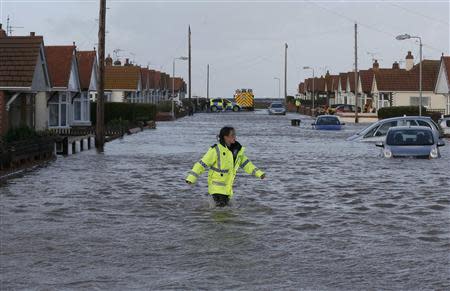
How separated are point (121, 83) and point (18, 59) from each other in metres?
51.5

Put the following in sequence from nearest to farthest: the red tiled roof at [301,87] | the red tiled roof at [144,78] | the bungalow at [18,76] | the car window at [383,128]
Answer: the bungalow at [18,76]
the car window at [383,128]
the red tiled roof at [144,78]
the red tiled roof at [301,87]

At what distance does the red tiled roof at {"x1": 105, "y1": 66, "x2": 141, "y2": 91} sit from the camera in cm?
8588

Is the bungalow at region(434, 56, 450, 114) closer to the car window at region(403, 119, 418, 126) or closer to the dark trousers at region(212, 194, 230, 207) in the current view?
the car window at region(403, 119, 418, 126)

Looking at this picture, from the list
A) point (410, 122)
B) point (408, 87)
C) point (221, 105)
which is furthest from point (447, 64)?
point (221, 105)

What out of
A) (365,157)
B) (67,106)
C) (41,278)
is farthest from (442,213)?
(67,106)

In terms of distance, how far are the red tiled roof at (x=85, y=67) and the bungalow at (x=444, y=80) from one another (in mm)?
27778

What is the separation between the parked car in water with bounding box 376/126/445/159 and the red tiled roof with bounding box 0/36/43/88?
47.4ft

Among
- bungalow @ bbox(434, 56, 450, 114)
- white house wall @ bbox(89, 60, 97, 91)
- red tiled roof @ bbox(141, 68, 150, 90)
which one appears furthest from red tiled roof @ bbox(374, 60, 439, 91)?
white house wall @ bbox(89, 60, 97, 91)

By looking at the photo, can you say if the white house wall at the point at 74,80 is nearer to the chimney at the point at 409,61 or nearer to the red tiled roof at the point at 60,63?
the red tiled roof at the point at 60,63

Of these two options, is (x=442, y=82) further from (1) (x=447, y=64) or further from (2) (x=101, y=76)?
(2) (x=101, y=76)

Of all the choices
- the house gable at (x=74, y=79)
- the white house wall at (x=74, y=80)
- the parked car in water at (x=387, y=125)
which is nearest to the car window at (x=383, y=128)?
the parked car in water at (x=387, y=125)

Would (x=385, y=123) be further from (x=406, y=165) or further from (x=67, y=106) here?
(x=67, y=106)

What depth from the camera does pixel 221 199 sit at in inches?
594

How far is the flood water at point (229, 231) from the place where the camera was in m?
9.34
